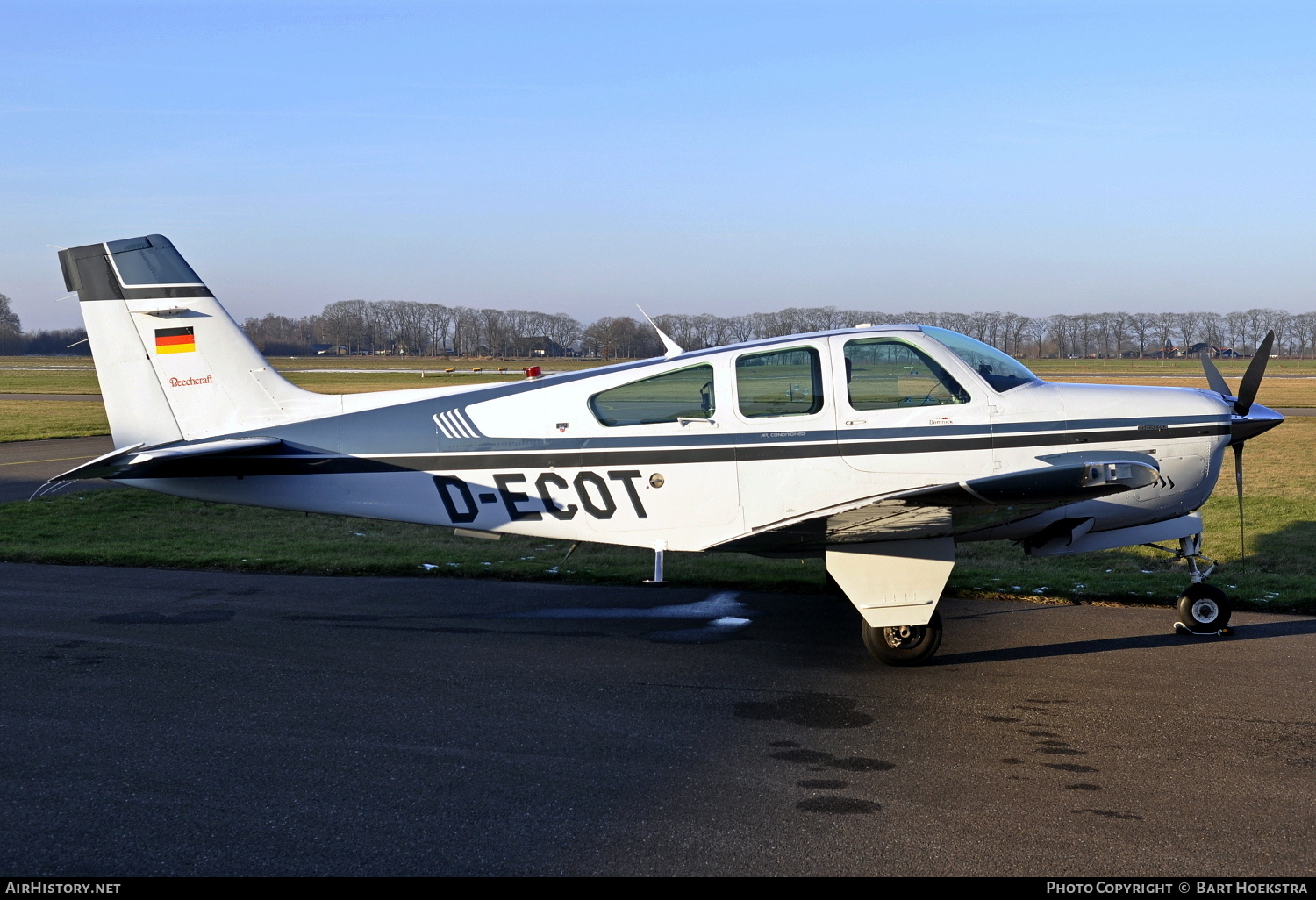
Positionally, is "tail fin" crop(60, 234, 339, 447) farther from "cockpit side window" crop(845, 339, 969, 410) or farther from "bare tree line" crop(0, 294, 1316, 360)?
"bare tree line" crop(0, 294, 1316, 360)

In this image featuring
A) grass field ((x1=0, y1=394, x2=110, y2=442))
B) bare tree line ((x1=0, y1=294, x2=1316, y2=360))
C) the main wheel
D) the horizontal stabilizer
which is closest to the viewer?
the main wheel

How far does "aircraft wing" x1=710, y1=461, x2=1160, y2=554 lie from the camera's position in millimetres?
5930

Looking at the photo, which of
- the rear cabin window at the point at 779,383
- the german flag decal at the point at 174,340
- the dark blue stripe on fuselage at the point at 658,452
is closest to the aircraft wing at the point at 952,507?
the dark blue stripe on fuselage at the point at 658,452

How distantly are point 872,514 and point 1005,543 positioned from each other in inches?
263

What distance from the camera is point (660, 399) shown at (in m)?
7.22

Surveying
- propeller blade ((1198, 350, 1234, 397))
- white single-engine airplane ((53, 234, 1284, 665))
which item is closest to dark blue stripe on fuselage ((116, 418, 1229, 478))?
white single-engine airplane ((53, 234, 1284, 665))

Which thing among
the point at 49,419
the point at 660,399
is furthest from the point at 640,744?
the point at 49,419

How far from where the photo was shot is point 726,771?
4.94 m

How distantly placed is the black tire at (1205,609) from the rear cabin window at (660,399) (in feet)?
12.8

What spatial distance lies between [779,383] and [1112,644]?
10.3ft

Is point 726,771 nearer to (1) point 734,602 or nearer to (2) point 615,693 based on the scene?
(2) point 615,693

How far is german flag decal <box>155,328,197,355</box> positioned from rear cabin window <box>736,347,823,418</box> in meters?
4.35

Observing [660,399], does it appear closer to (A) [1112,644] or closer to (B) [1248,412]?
(A) [1112,644]

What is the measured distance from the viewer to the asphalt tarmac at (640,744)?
4.07 meters
